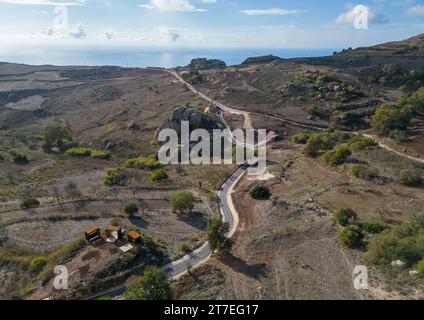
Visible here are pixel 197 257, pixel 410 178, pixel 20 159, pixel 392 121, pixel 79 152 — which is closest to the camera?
pixel 197 257

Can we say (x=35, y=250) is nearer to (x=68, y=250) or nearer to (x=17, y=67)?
(x=68, y=250)

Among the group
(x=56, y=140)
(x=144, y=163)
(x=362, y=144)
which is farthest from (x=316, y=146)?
(x=56, y=140)

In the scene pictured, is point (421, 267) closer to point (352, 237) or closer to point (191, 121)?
point (352, 237)

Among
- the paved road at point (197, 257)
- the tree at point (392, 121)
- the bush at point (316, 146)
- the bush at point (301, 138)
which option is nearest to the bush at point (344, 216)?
the paved road at point (197, 257)

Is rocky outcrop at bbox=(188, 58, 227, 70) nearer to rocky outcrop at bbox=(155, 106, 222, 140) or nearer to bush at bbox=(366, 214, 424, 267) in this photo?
rocky outcrop at bbox=(155, 106, 222, 140)

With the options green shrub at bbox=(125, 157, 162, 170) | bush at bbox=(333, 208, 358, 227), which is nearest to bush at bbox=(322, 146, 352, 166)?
bush at bbox=(333, 208, 358, 227)
